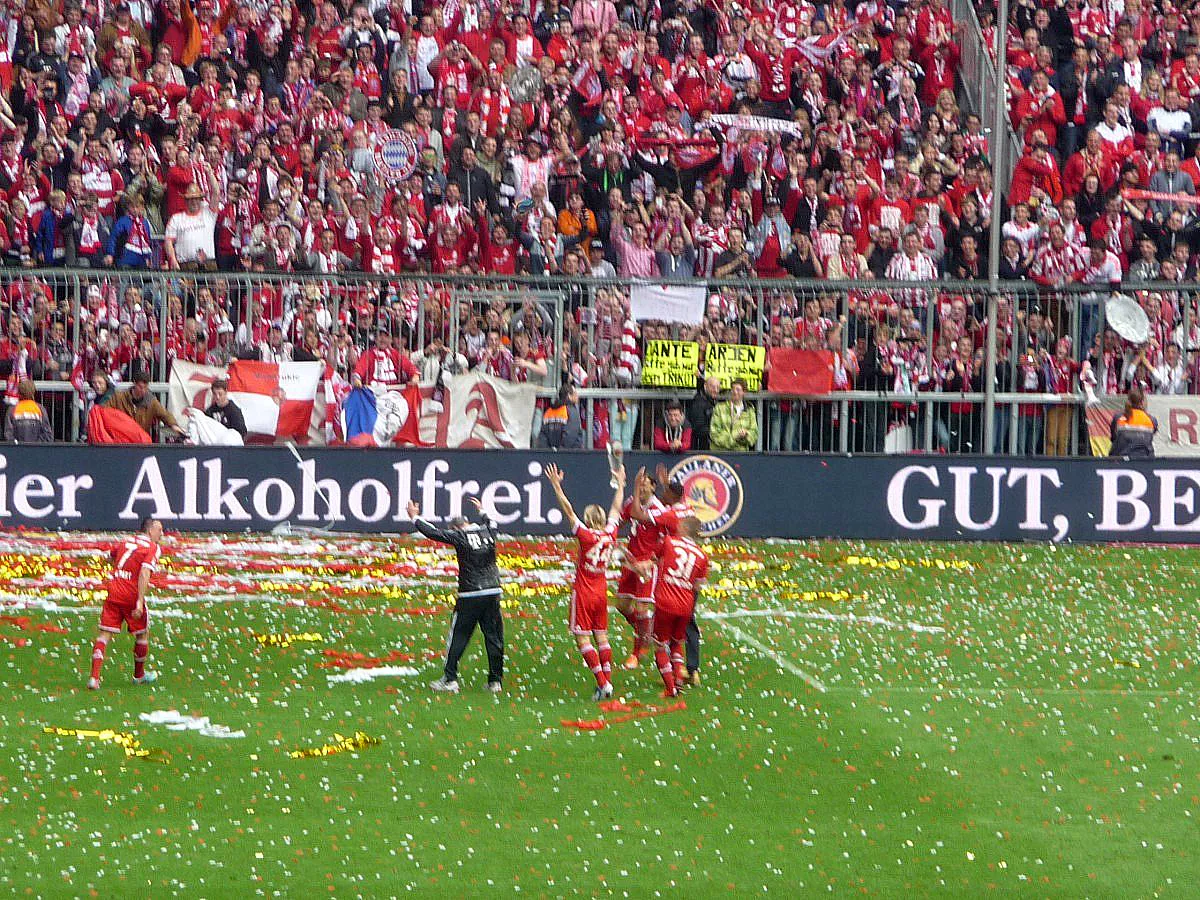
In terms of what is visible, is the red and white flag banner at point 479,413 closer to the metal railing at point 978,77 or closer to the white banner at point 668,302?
the white banner at point 668,302

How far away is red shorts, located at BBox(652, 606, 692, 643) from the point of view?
14.8 m

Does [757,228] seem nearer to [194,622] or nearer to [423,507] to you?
[423,507]

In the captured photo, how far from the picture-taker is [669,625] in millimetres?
14883

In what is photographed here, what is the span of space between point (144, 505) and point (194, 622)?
6.42 m

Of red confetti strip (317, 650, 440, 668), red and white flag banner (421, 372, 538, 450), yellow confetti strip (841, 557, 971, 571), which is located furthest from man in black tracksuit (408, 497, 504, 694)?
red and white flag banner (421, 372, 538, 450)

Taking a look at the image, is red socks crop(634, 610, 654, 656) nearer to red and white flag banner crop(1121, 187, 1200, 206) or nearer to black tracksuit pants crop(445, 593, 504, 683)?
black tracksuit pants crop(445, 593, 504, 683)

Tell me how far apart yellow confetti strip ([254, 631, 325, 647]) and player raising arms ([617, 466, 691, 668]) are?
3269 mm

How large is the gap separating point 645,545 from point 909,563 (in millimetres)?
7849

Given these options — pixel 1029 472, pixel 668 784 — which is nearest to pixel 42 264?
pixel 1029 472

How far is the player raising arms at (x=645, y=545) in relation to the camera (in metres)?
15.6

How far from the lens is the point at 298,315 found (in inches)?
1004

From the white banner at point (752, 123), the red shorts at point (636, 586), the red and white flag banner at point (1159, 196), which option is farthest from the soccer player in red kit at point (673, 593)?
the red and white flag banner at point (1159, 196)

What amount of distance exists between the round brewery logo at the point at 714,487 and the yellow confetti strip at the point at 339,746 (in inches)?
458

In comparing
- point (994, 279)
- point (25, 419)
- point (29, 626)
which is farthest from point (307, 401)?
point (994, 279)
